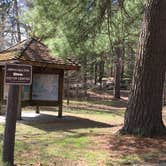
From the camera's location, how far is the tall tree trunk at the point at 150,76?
32.3ft

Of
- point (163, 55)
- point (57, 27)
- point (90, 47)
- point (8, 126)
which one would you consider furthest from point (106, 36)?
point (8, 126)

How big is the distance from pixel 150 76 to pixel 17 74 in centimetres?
410

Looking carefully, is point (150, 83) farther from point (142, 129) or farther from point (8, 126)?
point (8, 126)

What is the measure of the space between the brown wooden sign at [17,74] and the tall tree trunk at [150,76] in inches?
150

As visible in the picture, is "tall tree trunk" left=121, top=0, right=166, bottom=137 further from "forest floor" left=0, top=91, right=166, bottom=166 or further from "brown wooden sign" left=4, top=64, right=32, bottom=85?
"brown wooden sign" left=4, top=64, right=32, bottom=85

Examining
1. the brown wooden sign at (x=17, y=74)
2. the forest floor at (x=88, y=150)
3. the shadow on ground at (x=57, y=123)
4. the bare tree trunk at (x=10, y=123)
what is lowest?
the shadow on ground at (x=57, y=123)

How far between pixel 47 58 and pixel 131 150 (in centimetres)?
818

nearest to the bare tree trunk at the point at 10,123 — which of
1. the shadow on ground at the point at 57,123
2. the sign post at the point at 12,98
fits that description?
the sign post at the point at 12,98

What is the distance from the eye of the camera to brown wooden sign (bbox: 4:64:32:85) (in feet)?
22.0

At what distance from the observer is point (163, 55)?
393 inches

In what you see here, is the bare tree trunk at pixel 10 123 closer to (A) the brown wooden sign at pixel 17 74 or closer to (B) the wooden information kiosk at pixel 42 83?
(A) the brown wooden sign at pixel 17 74

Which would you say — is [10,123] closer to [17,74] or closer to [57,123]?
[17,74]

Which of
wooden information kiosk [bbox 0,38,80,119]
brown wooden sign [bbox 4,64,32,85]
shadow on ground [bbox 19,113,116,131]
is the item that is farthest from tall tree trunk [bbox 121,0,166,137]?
wooden information kiosk [bbox 0,38,80,119]

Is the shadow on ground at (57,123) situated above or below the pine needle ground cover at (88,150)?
below
